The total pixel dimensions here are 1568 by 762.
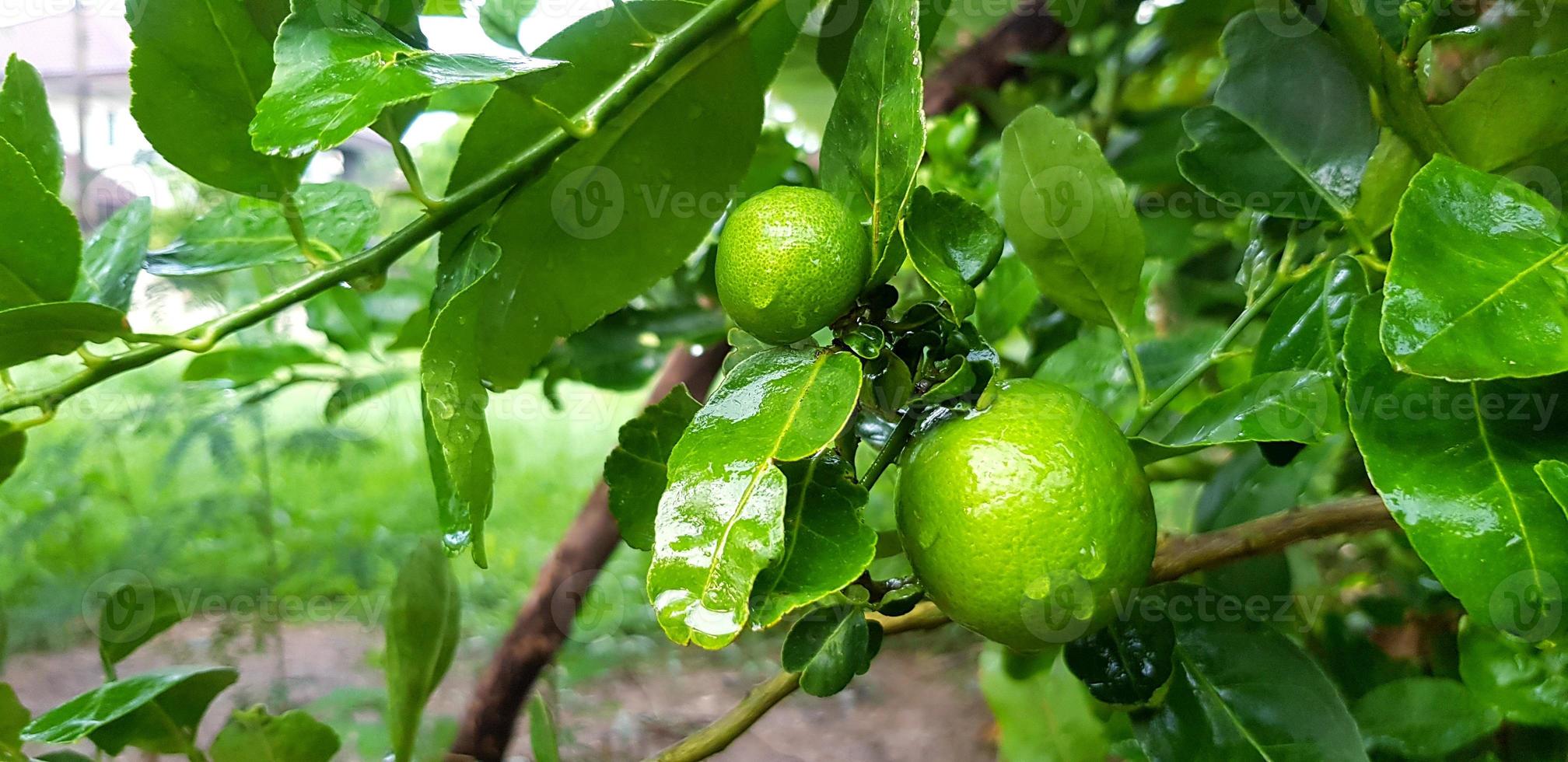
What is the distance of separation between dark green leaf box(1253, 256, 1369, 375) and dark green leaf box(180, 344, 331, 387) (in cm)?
73

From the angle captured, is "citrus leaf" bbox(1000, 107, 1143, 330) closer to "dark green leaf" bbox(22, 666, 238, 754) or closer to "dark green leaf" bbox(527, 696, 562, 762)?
"dark green leaf" bbox(527, 696, 562, 762)

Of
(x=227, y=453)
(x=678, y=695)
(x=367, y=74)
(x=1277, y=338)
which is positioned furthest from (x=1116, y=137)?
(x=227, y=453)

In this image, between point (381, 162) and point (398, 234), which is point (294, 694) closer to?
point (381, 162)

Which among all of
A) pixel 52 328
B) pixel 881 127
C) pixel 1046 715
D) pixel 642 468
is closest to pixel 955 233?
pixel 881 127

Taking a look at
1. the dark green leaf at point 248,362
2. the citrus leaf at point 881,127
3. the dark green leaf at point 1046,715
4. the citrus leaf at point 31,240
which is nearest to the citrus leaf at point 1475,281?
the citrus leaf at point 881,127

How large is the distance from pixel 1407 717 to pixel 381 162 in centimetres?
164

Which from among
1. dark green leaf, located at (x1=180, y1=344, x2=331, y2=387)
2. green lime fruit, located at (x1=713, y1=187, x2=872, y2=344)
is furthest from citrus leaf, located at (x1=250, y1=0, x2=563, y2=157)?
dark green leaf, located at (x1=180, y1=344, x2=331, y2=387)

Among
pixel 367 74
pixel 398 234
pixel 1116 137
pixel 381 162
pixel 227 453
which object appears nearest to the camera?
pixel 367 74

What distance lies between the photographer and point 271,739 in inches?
18.6

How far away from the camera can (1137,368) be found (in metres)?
0.42

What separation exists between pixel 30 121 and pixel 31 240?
0.08 m

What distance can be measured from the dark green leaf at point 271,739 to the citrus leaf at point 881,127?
1.35 ft

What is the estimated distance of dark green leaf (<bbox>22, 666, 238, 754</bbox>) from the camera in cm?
45

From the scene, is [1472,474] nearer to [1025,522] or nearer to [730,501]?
[1025,522]
